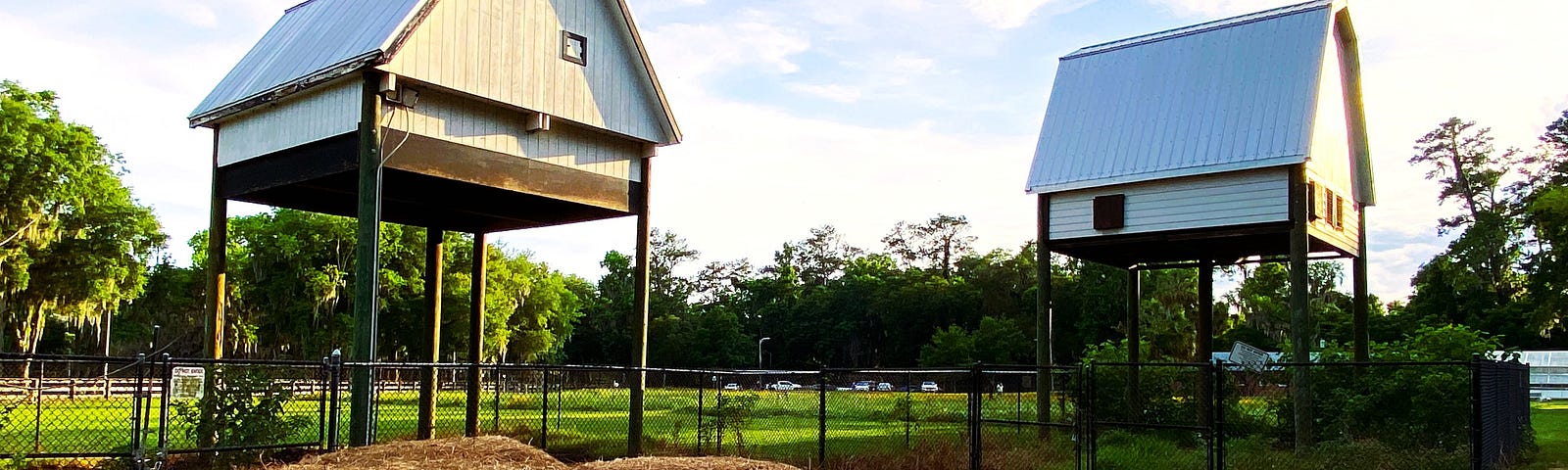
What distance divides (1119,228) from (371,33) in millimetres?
14174

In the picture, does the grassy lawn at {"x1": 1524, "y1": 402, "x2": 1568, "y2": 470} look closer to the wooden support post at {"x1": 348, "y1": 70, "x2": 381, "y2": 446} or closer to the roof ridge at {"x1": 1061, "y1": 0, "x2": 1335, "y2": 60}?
the roof ridge at {"x1": 1061, "y1": 0, "x2": 1335, "y2": 60}

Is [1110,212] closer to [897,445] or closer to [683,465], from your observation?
[897,445]

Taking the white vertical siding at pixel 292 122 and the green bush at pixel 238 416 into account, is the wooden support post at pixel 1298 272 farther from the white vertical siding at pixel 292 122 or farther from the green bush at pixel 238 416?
the green bush at pixel 238 416

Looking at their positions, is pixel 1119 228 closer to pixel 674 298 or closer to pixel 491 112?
pixel 491 112

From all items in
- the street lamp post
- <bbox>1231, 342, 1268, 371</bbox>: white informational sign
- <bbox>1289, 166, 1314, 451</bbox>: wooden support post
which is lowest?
the street lamp post

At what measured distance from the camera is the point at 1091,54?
1021 inches

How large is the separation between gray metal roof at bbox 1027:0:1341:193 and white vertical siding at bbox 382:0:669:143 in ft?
30.3

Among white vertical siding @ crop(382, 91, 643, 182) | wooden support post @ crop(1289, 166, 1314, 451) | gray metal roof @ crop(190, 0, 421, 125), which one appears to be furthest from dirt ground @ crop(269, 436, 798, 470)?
wooden support post @ crop(1289, 166, 1314, 451)

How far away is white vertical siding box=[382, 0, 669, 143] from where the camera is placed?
53.4 feet

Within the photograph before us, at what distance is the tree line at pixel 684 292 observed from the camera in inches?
1911

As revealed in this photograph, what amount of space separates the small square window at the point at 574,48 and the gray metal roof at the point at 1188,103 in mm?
10170

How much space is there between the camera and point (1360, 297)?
24.5m

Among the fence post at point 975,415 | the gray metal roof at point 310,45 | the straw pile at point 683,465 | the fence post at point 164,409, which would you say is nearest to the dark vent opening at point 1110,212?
the fence post at point 975,415

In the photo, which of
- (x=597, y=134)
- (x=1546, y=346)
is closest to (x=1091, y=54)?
(x=597, y=134)
